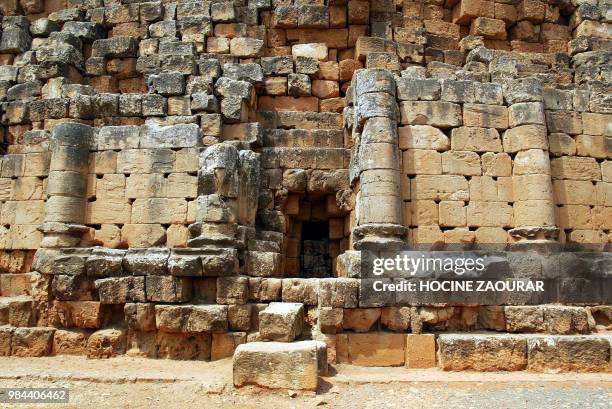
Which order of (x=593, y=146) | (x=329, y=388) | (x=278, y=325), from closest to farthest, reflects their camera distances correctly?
(x=329, y=388) → (x=278, y=325) → (x=593, y=146)

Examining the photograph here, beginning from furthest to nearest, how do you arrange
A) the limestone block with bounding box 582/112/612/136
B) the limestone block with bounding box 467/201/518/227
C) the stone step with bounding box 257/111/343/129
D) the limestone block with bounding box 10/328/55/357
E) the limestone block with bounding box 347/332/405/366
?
the stone step with bounding box 257/111/343/129, the limestone block with bounding box 582/112/612/136, the limestone block with bounding box 467/201/518/227, the limestone block with bounding box 10/328/55/357, the limestone block with bounding box 347/332/405/366

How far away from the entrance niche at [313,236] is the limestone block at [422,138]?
7.63 ft

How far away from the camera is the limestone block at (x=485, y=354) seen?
745 cm

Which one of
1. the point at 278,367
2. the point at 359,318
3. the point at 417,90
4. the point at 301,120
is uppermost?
the point at 301,120

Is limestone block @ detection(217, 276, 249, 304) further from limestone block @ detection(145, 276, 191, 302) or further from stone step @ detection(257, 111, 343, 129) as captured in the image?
stone step @ detection(257, 111, 343, 129)

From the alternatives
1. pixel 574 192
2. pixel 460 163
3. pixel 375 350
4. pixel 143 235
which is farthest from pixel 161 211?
pixel 574 192

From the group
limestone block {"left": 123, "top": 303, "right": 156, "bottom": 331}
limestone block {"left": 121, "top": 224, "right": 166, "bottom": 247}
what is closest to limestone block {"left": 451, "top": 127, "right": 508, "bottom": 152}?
limestone block {"left": 121, "top": 224, "right": 166, "bottom": 247}

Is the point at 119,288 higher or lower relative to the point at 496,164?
lower

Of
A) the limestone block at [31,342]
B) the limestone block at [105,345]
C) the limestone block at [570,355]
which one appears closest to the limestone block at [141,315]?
the limestone block at [105,345]

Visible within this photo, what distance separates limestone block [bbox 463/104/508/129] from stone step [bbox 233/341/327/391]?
5730 millimetres

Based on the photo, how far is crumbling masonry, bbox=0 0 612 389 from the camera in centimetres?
809

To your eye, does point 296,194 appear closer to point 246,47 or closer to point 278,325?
point 278,325

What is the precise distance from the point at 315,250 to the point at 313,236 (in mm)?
396

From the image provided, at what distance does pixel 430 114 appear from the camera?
933 cm
